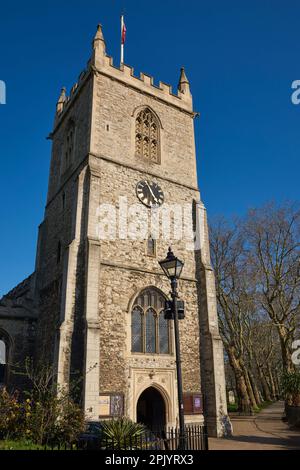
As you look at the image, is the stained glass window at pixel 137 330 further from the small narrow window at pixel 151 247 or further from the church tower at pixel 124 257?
the small narrow window at pixel 151 247

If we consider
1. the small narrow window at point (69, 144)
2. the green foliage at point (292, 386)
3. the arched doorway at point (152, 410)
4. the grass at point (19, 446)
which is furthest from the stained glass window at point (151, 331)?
the small narrow window at point (69, 144)

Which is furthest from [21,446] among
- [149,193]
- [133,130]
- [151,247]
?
[133,130]

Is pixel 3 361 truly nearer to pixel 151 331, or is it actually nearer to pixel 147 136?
pixel 151 331

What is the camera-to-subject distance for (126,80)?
23.2 metres

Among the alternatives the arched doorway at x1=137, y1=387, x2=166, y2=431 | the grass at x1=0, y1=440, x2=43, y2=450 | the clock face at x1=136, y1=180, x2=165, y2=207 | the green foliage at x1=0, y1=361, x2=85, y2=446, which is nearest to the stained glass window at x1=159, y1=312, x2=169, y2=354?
the arched doorway at x1=137, y1=387, x2=166, y2=431

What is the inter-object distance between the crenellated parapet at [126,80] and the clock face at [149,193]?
670 cm

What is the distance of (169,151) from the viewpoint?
23469mm

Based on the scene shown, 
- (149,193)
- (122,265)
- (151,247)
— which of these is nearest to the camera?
(122,265)

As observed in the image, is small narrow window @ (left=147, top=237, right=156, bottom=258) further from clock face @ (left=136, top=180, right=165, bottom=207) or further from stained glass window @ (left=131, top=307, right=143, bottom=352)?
stained glass window @ (left=131, top=307, right=143, bottom=352)

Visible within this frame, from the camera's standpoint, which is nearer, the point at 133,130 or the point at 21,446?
the point at 21,446

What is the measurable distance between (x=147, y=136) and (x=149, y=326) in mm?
11302

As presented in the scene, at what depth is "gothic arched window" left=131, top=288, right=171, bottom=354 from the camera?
57.3 feet
